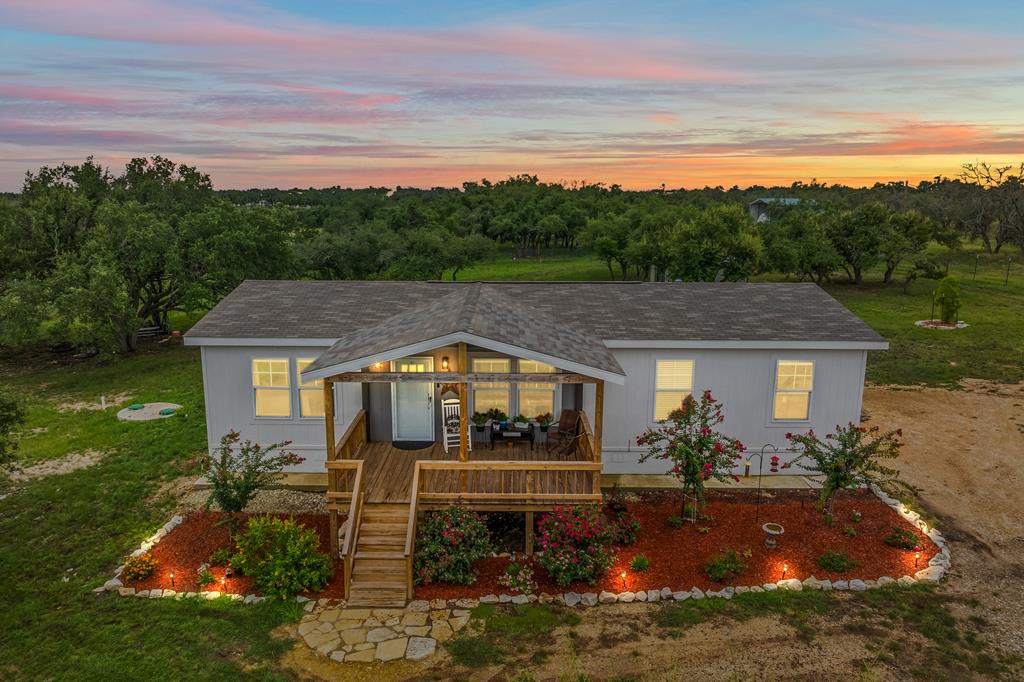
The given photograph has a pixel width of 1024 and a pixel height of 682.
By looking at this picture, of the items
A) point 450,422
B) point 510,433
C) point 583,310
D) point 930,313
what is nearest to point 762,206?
point 930,313

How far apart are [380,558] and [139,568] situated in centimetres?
398

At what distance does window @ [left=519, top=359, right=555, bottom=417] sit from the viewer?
13.6 meters

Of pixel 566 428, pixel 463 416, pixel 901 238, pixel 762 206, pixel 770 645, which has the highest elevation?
pixel 762 206

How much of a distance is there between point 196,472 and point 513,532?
801 centimetres

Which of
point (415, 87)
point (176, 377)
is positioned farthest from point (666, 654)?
point (415, 87)

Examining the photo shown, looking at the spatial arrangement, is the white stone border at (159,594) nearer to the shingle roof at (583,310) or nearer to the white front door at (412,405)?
the white front door at (412,405)

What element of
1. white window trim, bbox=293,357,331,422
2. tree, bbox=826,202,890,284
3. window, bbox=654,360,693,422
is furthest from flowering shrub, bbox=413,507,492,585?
tree, bbox=826,202,890,284

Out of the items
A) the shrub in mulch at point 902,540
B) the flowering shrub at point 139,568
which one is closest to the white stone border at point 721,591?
the shrub in mulch at point 902,540

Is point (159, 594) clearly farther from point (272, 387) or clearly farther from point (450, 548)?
point (272, 387)

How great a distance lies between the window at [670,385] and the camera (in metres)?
13.9

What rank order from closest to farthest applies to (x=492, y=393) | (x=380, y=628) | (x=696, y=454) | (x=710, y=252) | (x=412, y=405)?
(x=380, y=628) < (x=696, y=454) < (x=412, y=405) < (x=492, y=393) < (x=710, y=252)

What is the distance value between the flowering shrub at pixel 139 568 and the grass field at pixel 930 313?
2215 centimetres

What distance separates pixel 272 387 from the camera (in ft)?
45.6

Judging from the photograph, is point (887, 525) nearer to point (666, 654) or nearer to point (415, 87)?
point (666, 654)
